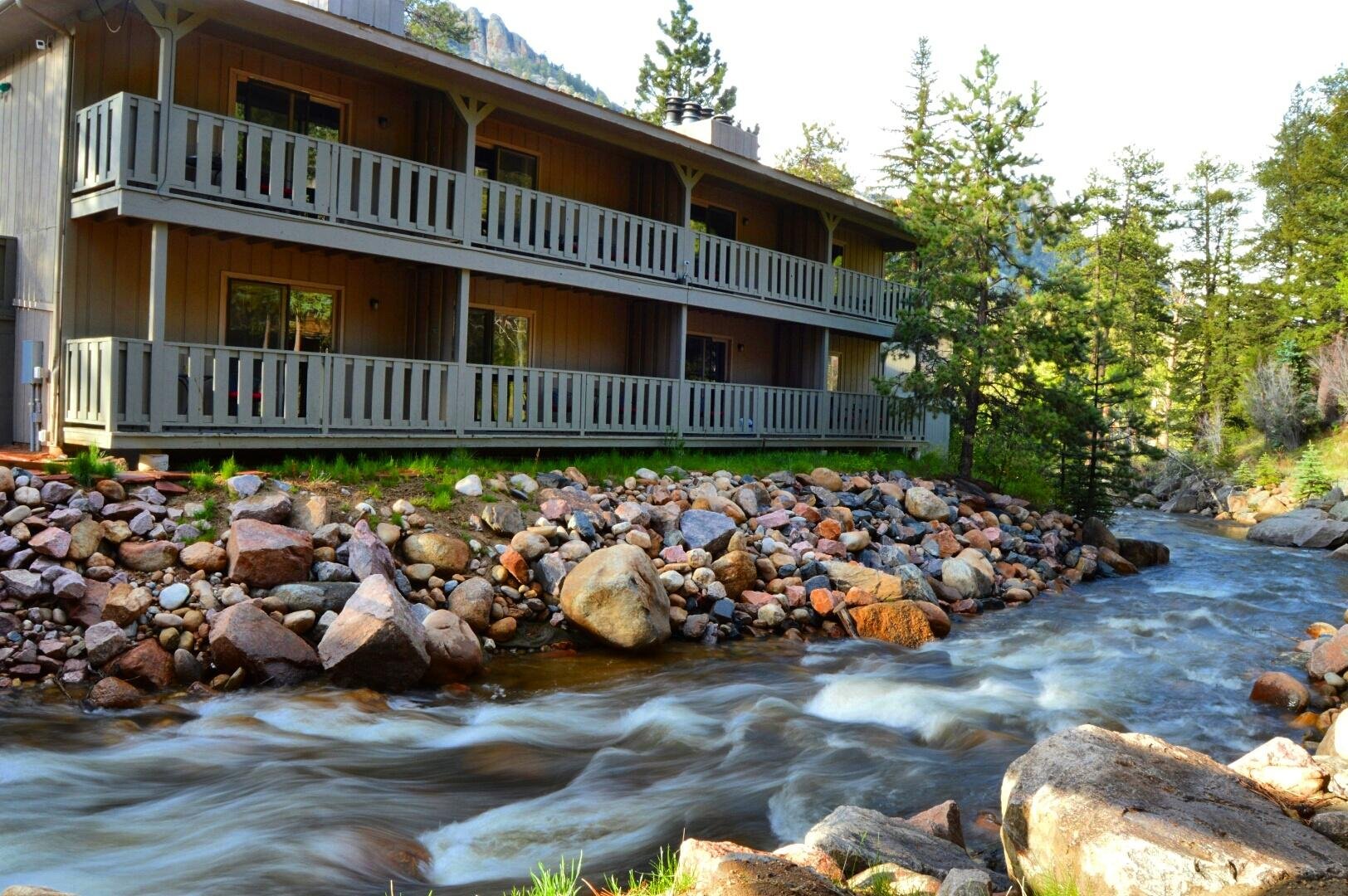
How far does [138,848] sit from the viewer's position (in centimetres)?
579

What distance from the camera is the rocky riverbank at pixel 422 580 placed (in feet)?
27.4

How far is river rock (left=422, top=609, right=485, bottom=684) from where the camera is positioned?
8.90 m

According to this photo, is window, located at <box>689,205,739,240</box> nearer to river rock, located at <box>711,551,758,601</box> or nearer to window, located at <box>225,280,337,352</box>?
window, located at <box>225,280,337,352</box>

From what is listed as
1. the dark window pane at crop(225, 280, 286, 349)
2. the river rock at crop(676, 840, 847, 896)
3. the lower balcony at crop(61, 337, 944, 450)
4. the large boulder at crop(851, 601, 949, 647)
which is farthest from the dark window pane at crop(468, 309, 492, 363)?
the river rock at crop(676, 840, 847, 896)

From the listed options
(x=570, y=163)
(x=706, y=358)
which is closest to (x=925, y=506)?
(x=706, y=358)

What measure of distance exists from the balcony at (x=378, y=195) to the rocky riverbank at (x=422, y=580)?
147 inches

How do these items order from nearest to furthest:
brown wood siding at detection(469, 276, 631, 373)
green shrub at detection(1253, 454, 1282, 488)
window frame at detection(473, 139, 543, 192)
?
window frame at detection(473, 139, 543, 192), brown wood siding at detection(469, 276, 631, 373), green shrub at detection(1253, 454, 1282, 488)

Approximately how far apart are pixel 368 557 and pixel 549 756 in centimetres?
321

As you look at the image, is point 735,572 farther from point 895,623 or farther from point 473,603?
point 473,603

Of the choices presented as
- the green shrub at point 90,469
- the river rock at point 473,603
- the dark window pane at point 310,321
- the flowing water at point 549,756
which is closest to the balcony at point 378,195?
the dark window pane at point 310,321

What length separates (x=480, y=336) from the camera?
55.0ft

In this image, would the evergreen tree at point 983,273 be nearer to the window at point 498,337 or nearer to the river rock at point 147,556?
the window at point 498,337

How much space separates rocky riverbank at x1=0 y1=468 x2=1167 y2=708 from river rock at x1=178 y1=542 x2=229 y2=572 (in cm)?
2

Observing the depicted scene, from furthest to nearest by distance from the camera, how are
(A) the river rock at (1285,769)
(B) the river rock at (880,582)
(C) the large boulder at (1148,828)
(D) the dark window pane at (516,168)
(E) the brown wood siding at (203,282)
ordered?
(D) the dark window pane at (516,168) < (B) the river rock at (880,582) < (E) the brown wood siding at (203,282) < (A) the river rock at (1285,769) < (C) the large boulder at (1148,828)
